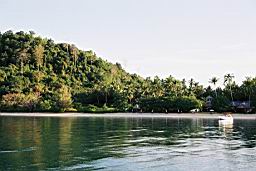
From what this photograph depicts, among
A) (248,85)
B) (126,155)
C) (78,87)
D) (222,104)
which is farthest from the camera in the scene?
(78,87)

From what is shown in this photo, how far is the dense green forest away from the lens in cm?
13025

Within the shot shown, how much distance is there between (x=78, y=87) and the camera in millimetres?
162750

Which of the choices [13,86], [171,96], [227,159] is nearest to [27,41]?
[13,86]

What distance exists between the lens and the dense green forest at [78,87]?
130250mm

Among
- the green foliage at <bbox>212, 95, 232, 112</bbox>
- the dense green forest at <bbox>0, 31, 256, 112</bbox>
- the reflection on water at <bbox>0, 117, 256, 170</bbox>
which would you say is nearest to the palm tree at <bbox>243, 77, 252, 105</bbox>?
the dense green forest at <bbox>0, 31, 256, 112</bbox>

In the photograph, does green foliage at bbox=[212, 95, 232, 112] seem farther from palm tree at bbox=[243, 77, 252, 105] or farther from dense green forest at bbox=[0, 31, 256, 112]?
palm tree at bbox=[243, 77, 252, 105]

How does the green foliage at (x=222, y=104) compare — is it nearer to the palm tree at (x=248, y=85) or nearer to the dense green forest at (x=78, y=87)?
the dense green forest at (x=78, y=87)

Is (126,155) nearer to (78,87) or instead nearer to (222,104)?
(222,104)

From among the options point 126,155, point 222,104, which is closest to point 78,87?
point 222,104

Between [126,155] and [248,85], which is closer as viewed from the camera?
[126,155]

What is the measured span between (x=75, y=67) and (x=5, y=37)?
36807 mm

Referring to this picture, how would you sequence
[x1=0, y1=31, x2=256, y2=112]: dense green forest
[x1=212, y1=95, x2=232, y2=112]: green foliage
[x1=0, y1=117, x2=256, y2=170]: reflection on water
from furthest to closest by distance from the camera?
[x1=0, y1=31, x2=256, y2=112]: dense green forest
[x1=212, y1=95, x2=232, y2=112]: green foliage
[x1=0, y1=117, x2=256, y2=170]: reflection on water

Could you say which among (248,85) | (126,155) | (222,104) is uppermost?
(248,85)

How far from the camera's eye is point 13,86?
509ft
